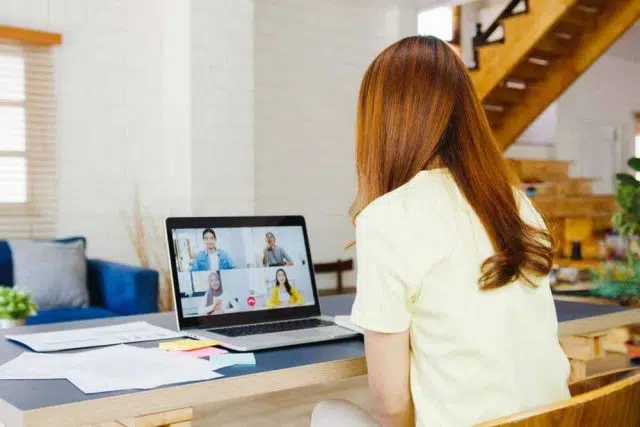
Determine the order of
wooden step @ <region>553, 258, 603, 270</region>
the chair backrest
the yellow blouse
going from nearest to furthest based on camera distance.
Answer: the chair backrest → the yellow blouse → wooden step @ <region>553, 258, 603, 270</region>

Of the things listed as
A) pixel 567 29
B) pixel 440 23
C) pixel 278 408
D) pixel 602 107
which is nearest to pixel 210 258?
pixel 278 408

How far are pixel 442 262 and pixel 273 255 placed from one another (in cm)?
82

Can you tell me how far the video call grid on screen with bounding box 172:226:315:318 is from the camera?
1.82 m

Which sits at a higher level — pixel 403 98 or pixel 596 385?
pixel 403 98

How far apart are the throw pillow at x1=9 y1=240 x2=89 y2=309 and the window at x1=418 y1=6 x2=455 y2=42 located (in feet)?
19.7

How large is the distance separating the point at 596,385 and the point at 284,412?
1.93 metres

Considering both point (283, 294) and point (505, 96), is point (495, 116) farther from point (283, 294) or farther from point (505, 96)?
point (283, 294)

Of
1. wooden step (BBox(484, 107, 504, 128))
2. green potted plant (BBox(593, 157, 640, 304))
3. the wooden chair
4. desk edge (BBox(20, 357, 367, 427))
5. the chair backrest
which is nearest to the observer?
the chair backrest

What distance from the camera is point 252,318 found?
188cm

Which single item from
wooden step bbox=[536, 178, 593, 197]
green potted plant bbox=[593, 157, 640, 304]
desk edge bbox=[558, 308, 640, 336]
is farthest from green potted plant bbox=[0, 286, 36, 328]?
wooden step bbox=[536, 178, 593, 197]

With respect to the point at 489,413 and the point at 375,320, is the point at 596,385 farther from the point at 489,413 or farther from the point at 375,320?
the point at 375,320

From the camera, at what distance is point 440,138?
4.28 feet

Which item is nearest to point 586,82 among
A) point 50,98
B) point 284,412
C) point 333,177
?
point 333,177

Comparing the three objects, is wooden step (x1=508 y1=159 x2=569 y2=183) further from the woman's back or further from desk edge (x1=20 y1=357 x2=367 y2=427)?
the woman's back
